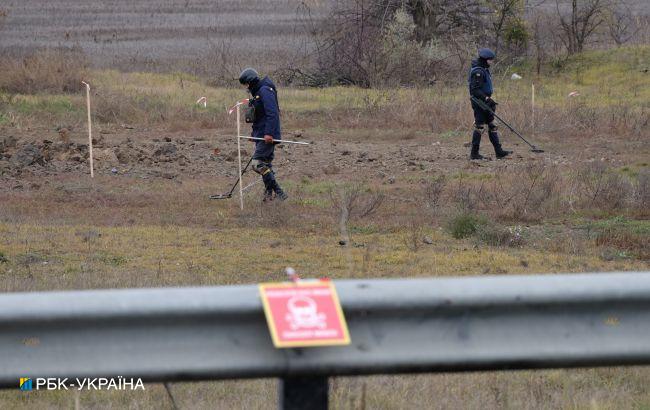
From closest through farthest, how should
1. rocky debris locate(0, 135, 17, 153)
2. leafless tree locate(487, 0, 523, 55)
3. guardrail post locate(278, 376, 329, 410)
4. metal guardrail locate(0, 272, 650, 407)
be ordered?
metal guardrail locate(0, 272, 650, 407) → guardrail post locate(278, 376, 329, 410) → rocky debris locate(0, 135, 17, 153) → leafless tree locate(487, 0, 523, 55)

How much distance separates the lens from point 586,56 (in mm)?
33875

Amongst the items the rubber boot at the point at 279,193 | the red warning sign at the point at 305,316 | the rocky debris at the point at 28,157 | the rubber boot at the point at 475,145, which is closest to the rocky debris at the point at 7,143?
the rocky debris at the point at 28,157

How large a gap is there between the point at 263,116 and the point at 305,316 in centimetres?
1067

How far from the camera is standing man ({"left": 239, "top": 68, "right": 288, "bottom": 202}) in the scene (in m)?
13.8

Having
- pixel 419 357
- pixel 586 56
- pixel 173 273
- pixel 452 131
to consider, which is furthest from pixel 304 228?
pixel 586 56

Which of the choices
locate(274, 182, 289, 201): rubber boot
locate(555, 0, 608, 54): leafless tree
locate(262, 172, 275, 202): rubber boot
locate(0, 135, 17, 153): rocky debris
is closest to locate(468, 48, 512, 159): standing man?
locate(274, 182, 289, 201): rubber boot

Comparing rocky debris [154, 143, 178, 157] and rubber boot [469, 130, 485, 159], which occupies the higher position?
rubber boot [469, 130, 485, 159]

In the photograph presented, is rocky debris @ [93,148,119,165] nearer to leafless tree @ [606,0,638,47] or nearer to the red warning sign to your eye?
the red warning sign

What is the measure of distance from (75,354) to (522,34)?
33.2 m

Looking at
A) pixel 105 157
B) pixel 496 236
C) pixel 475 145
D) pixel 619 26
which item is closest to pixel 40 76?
pixel 105 157

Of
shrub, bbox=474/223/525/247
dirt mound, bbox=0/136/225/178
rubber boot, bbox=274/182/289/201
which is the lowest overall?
dirt mound, bbox=0/136/225/178

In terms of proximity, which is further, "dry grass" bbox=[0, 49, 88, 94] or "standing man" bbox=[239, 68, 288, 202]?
"dry grass" bbox=[0, 49, 88, 94]

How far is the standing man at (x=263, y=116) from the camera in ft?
45.1

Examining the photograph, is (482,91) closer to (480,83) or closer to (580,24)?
(480,83)
